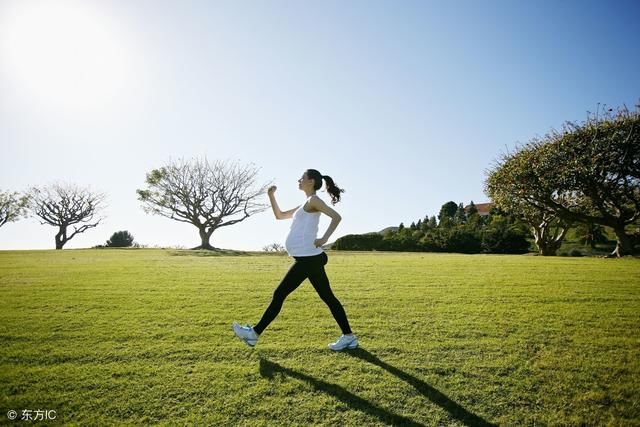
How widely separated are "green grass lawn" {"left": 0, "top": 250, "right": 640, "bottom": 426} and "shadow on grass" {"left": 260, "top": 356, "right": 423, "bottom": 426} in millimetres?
20

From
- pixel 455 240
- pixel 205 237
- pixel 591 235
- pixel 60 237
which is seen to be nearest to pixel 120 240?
pixel 60 237

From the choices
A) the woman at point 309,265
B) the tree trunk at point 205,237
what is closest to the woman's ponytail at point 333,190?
the woman at point 309,265

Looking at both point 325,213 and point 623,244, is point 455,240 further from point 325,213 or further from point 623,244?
point 325,213

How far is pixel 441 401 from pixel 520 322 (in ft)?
12.2

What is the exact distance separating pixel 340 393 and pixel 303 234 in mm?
2167

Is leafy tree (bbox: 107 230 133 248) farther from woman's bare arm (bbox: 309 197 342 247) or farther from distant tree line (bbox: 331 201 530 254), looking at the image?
woman's bare arm (bbox: 309 197 342 247)

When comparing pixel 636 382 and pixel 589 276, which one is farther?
pixel 589 276

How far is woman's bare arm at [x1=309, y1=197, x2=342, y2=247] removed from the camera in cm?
491

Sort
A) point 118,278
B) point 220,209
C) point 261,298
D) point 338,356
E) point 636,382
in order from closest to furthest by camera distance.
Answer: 1. point 636,382
2. point 338,356
3. point 261,298
4. point 118,278
5. point 220,209

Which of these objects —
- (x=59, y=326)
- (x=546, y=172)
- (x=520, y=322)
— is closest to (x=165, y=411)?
(x=59, y=326)

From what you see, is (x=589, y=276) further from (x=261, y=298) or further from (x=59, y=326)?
(x=59, y=326)

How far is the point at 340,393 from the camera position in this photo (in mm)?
3748

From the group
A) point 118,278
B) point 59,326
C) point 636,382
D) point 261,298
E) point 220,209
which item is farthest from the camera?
point 220,209

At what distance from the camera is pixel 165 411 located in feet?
11.1
